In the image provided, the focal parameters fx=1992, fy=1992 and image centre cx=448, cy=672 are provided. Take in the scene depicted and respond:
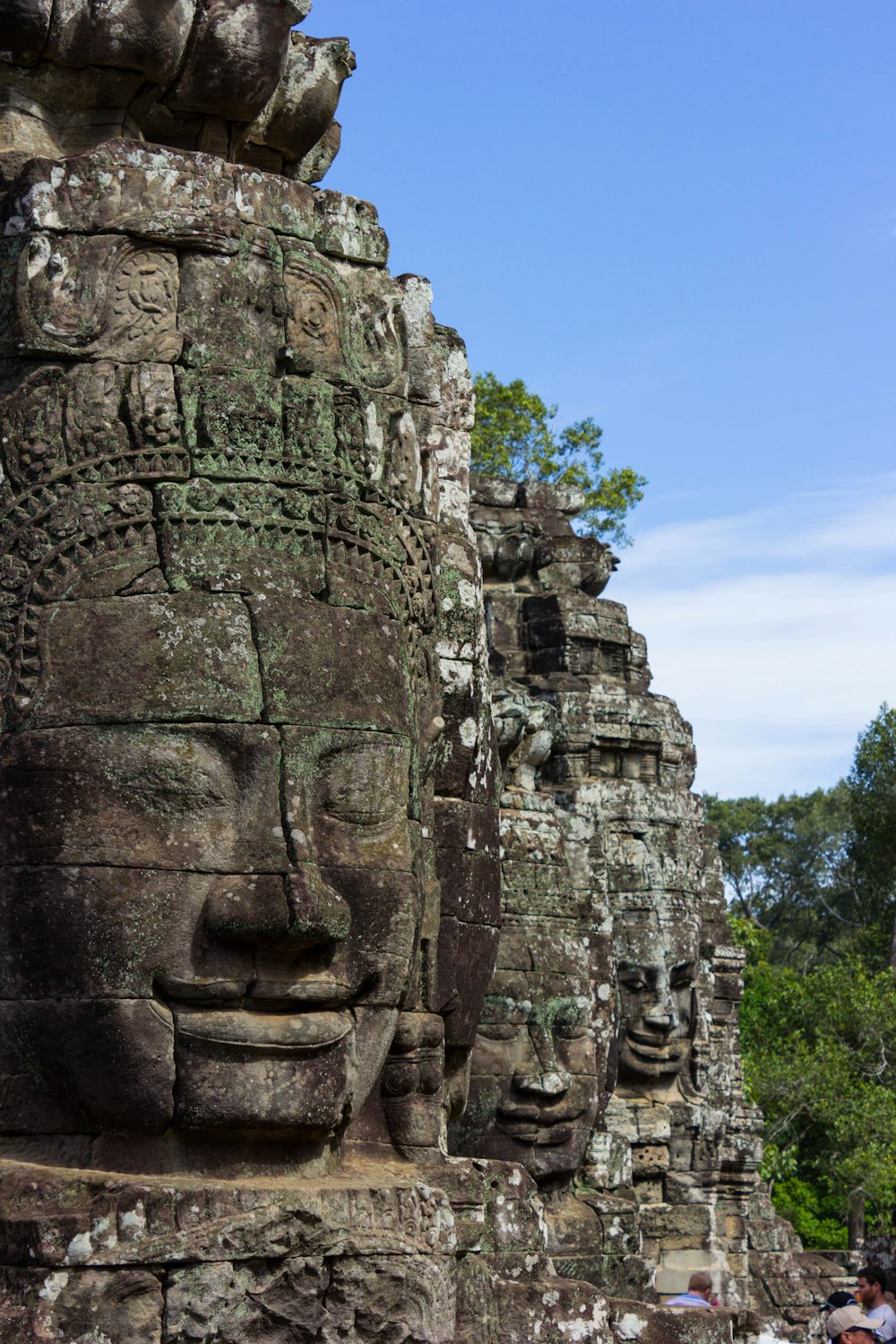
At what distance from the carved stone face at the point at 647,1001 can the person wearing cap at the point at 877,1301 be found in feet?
8.82

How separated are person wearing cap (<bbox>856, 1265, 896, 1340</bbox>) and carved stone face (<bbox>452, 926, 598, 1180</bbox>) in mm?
3121

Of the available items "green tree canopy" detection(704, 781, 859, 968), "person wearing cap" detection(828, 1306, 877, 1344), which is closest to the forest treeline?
"green tree canopy" detection(704, 781, 859, 968)

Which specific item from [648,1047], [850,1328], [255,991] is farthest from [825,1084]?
[255,991]

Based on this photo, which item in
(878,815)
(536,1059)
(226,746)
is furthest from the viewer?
(878,815)

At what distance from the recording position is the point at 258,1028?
547 cm

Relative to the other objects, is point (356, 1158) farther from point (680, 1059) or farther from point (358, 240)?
point (680, 1059)

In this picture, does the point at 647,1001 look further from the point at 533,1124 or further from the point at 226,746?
the point at 226,746

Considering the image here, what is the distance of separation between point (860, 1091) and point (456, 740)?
24716mm

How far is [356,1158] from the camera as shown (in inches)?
239

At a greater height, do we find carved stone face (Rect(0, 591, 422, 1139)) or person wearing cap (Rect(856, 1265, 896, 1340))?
carved stone face (Rect(0, 591, 422, 1139))

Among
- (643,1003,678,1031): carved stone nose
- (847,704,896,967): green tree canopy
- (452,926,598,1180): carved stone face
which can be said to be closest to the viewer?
(452,926,598,1180): carved stone face

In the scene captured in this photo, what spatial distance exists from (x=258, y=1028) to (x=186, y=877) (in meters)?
0.46

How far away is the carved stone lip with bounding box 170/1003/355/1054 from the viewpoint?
17.8 feet

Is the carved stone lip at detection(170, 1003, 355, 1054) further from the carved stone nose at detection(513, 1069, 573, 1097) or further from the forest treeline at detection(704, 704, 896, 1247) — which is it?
the forest treeline at detection(704, 704, 896, 1247)
